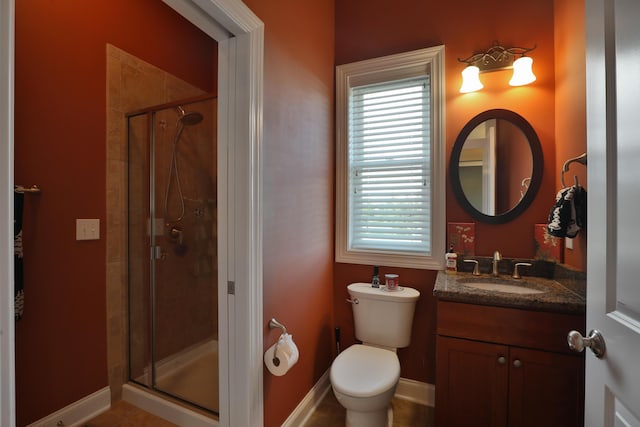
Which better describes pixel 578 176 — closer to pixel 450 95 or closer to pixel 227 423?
pixel 450 95

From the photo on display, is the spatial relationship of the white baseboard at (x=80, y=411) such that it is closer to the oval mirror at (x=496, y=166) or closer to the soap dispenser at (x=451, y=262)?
the soap dispenser at (x=451, y=262)

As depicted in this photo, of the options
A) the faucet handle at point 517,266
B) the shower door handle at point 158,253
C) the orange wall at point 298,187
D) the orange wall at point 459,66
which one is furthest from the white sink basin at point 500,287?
the shower door handle at point 158,253

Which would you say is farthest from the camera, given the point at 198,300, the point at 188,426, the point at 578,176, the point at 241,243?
the point at 198,300

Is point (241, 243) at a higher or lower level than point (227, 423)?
higher

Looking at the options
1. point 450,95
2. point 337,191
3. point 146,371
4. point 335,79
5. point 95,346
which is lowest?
point 146,371

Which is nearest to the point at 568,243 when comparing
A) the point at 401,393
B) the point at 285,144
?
the point at 401,393

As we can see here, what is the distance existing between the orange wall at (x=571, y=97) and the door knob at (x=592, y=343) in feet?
2.77

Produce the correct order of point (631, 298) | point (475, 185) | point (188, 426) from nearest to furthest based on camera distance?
point (631, 298)
point (188, 426)
point (475, 185)

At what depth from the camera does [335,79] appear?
7.41 feet

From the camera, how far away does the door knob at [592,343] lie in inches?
30.2

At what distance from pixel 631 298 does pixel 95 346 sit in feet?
8.24

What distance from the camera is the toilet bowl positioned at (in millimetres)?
1414

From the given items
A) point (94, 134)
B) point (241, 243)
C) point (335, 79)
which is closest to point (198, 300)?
point (241, 243)

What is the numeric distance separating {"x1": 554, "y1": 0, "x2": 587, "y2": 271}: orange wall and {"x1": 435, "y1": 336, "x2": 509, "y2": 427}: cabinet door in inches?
25.7
